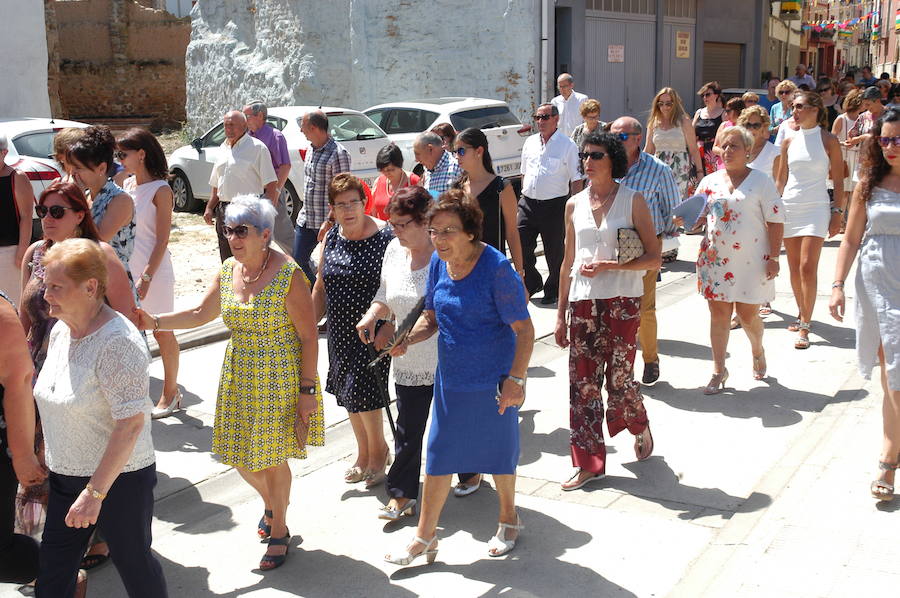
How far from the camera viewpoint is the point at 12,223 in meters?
6.00

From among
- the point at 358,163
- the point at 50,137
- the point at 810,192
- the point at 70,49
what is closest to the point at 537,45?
the point at 358,163

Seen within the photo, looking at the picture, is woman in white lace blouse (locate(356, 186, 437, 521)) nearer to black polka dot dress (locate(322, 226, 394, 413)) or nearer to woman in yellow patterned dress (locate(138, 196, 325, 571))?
black polka dot dress (locate(322, 226, 394, 413))

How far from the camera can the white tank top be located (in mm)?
5453

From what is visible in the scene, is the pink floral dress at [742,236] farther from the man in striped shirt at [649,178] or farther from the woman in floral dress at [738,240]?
the man in striped shirt at [649,178]

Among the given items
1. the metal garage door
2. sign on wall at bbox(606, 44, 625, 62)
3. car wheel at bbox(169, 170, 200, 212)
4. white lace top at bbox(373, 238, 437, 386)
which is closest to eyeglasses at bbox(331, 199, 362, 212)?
white lace top at bbox(373, 238, 437, 386)

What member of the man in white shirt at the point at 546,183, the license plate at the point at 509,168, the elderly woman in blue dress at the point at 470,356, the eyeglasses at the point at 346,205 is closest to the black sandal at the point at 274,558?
the elderly woman in blue dress at the point at 470,356

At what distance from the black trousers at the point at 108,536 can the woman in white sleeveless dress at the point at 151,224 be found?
267 cm

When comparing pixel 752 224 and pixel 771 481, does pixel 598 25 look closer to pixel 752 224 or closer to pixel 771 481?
pixel 752 224

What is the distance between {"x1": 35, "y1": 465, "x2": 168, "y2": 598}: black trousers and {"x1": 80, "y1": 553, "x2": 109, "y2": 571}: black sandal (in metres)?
1.09

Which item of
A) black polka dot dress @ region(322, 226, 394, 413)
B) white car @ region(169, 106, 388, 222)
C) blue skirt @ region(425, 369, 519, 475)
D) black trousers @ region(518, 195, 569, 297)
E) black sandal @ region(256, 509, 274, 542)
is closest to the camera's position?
blue skirt @ region(425, 369, 519, 475)

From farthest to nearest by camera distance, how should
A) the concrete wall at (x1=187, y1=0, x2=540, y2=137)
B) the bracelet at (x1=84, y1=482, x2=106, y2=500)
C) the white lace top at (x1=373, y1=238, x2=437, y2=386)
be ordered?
the concrete wall at (x1=187, y1=0, x2=540, y2=137), the white lace top at (x1=373, y1=238, x2=437, y2=386), the bracelet at (x1=84, y1=482, x2=106, y2=500)

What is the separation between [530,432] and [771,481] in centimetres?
160

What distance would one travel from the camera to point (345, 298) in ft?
17.7

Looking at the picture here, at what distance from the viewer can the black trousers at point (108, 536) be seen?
→ 364 centimetres
